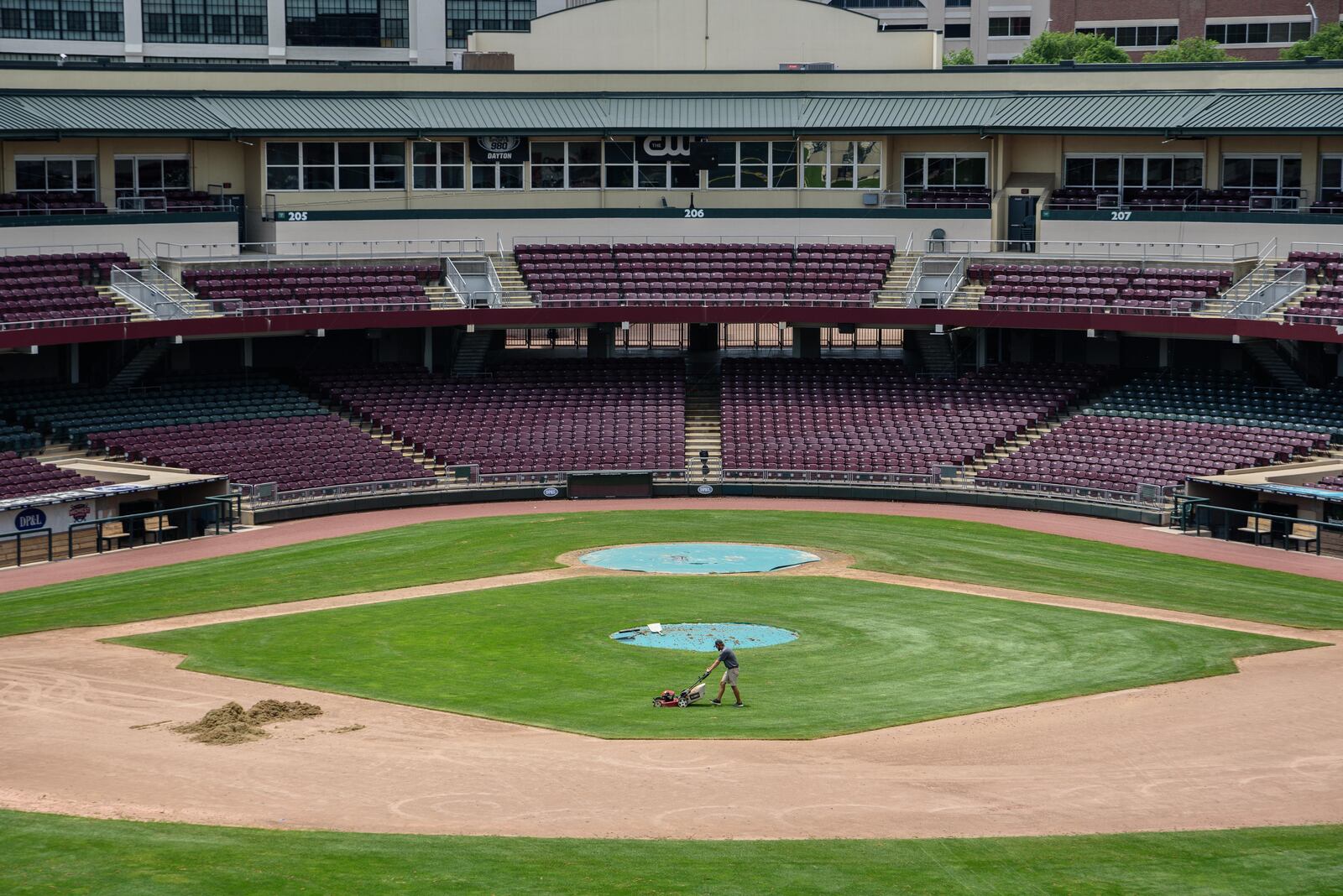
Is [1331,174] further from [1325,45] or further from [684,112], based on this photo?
[1325,45]

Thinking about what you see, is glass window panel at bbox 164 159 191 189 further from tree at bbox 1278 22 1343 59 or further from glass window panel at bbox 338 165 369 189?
tree at bbox 1278 22 1343 59

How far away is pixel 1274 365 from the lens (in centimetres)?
6259

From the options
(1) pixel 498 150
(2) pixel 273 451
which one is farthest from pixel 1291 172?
(2) pixel 273 451

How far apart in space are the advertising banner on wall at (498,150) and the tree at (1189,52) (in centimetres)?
4975

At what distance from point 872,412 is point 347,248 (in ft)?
74.9

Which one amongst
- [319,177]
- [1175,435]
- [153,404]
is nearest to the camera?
[1175,435]

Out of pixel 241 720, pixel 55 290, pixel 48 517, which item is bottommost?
pixel 241 720

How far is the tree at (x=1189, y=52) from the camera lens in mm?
105875

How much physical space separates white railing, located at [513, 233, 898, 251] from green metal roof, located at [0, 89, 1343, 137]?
441 cm

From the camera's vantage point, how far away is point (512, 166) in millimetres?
72500

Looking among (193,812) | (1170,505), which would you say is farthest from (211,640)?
(1170,505)

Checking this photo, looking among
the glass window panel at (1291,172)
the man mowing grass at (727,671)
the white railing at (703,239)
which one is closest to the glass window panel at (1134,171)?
the glass window panel at (1291,172)

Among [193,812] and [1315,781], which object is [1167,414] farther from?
[193,812]

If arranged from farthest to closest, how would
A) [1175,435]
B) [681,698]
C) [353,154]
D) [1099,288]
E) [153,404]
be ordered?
1. [353,154]
2. [1099,288]
3. [153,404]
4. [1175,435]
5. [681,698]
